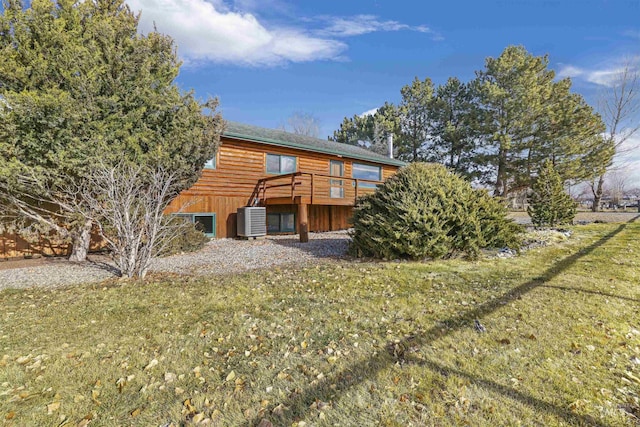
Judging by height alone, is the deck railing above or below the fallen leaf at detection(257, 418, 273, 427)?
above

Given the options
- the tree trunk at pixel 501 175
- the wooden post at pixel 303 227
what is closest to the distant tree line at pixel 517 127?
the tree trunk at pixel 501 175

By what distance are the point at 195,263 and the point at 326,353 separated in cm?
511

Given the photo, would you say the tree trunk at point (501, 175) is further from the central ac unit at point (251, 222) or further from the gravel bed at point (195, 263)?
the central ac unit at point (251, 222)

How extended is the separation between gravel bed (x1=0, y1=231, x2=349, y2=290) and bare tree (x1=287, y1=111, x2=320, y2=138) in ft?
94.1

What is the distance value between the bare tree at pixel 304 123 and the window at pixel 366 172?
68.9ft

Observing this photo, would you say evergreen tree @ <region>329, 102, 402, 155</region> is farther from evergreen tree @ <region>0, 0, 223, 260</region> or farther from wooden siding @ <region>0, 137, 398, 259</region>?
evergreen tree @ <region>0, 0, 223, 260</region>

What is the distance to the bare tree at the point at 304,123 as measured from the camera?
3629cm

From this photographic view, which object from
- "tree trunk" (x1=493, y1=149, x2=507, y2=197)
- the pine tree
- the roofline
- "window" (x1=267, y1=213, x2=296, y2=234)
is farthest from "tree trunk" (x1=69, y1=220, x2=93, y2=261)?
"tree trunk" (x1=493, y1=149, x2=507, y2=197)

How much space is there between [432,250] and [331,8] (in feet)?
33.3

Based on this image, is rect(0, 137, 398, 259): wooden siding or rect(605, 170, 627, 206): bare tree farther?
rect(605, 170, 627, 206): bare tree

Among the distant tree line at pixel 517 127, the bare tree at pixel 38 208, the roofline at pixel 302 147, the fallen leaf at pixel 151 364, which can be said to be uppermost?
the distant tree line at pixel 517 127

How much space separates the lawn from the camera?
223 cm

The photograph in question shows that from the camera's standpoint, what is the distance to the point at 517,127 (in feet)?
74.1

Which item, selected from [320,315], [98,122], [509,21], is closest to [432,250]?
[320,315]
